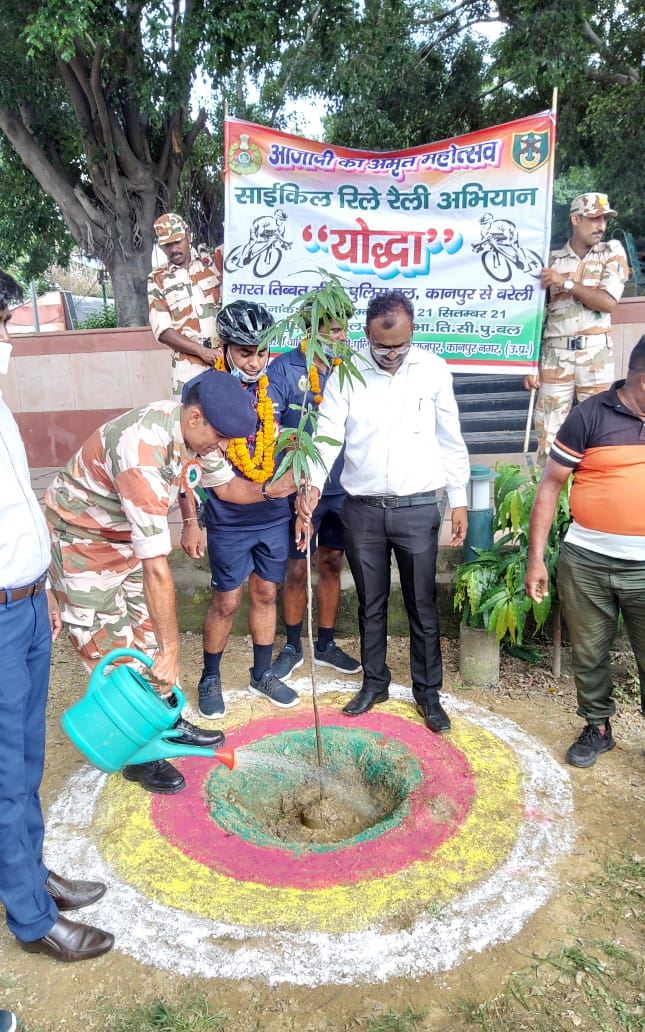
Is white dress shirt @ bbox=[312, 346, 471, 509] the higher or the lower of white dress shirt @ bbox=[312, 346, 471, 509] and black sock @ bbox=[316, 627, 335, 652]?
the higher

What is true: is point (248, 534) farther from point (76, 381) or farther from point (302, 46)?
point (302, 46)

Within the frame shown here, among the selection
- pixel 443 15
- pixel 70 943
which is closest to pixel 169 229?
pixel 70 943

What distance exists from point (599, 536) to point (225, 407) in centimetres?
151

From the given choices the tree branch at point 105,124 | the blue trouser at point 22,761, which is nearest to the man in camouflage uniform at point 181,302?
the blue trouser at point 22,761

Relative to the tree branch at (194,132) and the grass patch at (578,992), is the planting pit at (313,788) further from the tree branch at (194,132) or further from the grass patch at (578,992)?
the tree branch at (194,132)

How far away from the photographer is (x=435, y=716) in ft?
10.9

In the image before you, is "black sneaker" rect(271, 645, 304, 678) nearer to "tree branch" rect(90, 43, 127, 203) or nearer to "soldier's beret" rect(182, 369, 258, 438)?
"soldier's beret" rect(182, 369, 258, 438)

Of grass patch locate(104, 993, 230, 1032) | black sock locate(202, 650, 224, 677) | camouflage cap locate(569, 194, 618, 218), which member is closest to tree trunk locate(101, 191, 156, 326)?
camouflage cap locate(569, 194, 618, 218)

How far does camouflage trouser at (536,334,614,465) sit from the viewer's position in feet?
16.0

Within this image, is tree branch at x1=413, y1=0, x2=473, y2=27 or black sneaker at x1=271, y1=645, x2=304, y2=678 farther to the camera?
tree branch at x1=413, y1=0, x2=473, y2=27

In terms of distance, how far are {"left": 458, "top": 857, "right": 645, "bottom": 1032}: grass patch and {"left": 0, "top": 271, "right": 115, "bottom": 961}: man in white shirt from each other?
1152 mm

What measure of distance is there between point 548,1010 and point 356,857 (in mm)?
781

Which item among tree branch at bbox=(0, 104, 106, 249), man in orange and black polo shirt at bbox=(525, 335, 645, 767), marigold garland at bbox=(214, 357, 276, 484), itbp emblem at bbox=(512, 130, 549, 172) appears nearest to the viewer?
man in orange and black polo shirt at bbox=(525, 335, 645, 767)

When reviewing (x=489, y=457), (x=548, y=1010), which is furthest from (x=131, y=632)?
(x=489, y=457)
